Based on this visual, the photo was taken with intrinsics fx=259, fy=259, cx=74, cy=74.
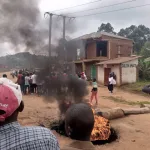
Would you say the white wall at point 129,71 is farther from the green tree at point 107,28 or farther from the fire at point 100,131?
the green tree at point 107,28

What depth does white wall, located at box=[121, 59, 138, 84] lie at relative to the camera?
24031 millimetres

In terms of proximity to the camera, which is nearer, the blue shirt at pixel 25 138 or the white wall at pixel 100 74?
the blue shirt at pixel 25 138

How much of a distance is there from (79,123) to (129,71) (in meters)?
23.1

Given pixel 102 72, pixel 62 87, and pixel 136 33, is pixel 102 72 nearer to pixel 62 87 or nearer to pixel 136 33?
pixel 62 87

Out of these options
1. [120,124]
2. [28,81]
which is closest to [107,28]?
[28,81]

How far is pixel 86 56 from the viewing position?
30219 millimetres

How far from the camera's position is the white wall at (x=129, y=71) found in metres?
24.0

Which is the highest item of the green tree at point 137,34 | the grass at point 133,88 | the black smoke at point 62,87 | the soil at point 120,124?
the green tree at point 137,34

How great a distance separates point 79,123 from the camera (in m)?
2.19

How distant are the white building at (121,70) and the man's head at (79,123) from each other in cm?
2148

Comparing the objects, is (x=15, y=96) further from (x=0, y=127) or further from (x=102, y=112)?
(x=102, y=112)

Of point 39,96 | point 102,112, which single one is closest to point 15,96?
point 102,112

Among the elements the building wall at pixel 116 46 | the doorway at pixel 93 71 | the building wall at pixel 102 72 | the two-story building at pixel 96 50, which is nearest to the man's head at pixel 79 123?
the building wall at pixel 102 72

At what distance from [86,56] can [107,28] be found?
29802 millimetres
